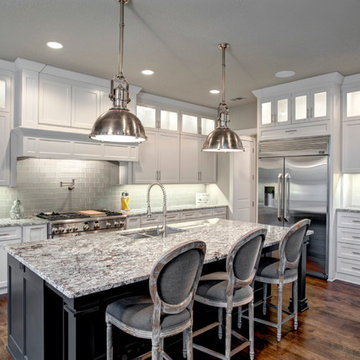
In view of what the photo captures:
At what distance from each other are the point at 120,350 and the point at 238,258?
0.98 meters

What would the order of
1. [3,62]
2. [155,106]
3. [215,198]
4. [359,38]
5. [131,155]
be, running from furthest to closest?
[215,198]
[155,106]
[131,155]
[3,62]
[359,38]

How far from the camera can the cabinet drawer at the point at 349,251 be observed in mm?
4223

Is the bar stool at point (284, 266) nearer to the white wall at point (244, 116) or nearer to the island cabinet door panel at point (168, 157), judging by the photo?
the island cabinet door panel at point (168, 157)

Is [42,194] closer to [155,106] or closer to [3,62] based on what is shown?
[3,62]

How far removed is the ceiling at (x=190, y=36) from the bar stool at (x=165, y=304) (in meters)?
2.01

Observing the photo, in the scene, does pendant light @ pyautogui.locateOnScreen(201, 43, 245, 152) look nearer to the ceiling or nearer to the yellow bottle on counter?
the ceiling

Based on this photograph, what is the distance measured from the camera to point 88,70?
4137mm

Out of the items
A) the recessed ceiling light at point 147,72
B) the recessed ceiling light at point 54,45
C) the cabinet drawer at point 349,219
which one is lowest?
the cabinet drawer at point 349,219

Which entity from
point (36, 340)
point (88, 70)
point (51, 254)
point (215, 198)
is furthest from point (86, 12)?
point (215, 198)

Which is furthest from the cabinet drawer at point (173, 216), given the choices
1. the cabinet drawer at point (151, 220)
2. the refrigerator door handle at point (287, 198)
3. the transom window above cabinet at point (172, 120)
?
the refrigerator door handle at point (287, 198)

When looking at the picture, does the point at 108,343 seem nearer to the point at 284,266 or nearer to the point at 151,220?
the point at 284,266

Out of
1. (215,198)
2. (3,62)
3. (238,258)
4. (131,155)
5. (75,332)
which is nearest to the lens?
(75,332)

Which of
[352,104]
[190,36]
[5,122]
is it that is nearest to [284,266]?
[190,36]

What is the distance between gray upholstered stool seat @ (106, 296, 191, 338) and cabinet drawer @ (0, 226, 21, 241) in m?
2.34
